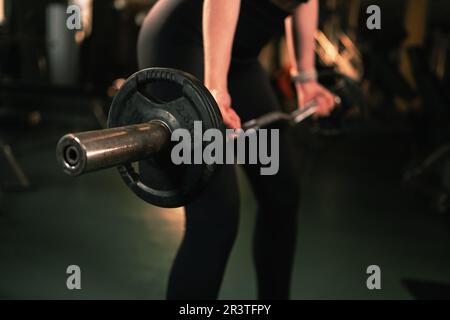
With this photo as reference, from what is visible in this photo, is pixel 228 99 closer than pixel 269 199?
Yes

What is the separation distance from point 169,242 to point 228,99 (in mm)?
1152

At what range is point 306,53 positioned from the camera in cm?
126

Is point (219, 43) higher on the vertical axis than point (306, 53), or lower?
lower

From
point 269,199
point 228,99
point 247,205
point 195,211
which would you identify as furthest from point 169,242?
point 228,99

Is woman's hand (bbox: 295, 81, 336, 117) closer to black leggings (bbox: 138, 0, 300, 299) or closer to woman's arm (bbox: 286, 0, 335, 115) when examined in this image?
woman's arm (bbox: 286, 0, 335, 115)

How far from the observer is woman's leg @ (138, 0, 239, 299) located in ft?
3.00

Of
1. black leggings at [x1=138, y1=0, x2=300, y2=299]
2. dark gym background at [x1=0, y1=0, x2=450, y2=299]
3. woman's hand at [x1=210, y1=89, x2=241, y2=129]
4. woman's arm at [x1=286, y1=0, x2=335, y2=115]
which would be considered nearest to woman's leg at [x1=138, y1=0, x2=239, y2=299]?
black leggings at [x1=138, y1=0, x2=300, y2=299]

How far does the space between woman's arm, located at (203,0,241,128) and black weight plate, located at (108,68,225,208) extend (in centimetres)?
11

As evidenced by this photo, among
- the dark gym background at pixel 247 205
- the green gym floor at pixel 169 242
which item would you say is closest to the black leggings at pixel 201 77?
the dark gym background at pixel 247 205

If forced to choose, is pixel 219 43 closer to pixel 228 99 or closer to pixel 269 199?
pixel 228 99

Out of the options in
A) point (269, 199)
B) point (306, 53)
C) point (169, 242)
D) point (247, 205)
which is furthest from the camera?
point (247, 205)
